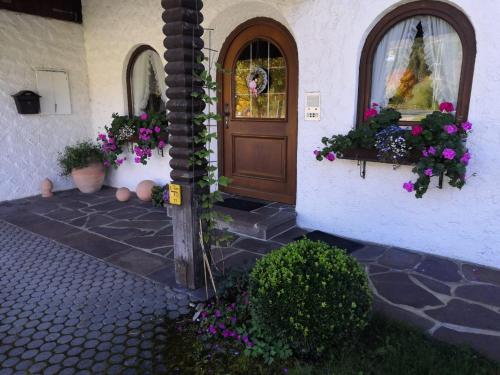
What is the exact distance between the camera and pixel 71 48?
6.19 m

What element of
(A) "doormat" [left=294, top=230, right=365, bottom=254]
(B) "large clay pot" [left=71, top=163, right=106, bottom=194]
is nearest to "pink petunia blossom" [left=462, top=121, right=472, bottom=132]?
(A) "doormat" [left=294, top=230, right=365, bottom=254]

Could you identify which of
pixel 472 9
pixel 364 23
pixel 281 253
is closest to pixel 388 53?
pixel 364 23

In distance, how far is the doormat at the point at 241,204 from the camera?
179 inches

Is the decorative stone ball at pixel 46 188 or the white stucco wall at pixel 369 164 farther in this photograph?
the decorative stone ball at pixel 46 188

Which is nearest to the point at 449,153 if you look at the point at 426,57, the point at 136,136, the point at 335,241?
the point at 426,57

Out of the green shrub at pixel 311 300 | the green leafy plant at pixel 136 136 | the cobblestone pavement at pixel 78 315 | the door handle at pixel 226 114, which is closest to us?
the green shrub at pixel 311 300

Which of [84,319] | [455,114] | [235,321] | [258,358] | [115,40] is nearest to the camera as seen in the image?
[258,358]

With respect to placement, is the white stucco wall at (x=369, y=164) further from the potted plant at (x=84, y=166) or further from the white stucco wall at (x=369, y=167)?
the potted plant at (x=84, y=166)

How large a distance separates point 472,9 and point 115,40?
4689 mm

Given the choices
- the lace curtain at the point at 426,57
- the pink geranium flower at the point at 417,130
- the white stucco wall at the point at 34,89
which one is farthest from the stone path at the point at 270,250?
the lace curtain at the point at 426,57

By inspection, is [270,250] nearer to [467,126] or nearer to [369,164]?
[369,164]

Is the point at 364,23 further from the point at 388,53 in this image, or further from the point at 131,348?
the point at 131,348

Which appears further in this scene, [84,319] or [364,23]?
[364,23]

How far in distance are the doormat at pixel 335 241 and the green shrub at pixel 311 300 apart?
60.5 inches
